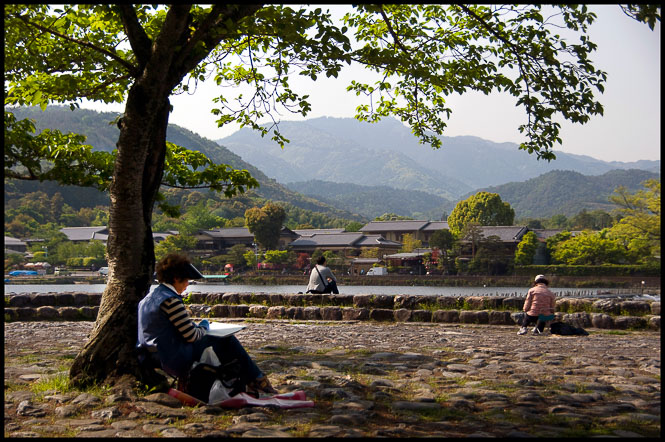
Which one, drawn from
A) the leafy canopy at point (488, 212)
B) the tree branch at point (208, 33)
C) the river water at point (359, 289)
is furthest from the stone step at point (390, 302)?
the leafy canopy at point (488, 212)

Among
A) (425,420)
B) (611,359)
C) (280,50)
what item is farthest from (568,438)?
(280,50)

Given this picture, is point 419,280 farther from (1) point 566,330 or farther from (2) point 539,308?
(1) point 566,330

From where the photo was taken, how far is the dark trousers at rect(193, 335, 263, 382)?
4.84 m

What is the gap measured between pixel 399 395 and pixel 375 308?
7.19 m

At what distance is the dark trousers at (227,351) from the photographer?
4.84 m

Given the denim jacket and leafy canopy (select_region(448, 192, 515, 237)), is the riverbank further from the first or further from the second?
Answer: the denim jacket

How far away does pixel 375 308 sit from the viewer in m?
12.4

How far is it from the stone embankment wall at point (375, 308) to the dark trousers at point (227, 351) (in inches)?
286

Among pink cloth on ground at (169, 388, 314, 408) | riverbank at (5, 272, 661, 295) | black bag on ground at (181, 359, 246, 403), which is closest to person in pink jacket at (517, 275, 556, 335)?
pink cloth on ground at (169, 388, 314, 408)

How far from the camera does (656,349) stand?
7.93m

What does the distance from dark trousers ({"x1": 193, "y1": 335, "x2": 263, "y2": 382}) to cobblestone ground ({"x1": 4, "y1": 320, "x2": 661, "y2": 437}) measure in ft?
1.22

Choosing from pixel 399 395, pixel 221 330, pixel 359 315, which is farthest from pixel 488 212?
pixel 221 330

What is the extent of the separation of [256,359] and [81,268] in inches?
2532

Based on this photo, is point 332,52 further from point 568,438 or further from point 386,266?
point 386,266
